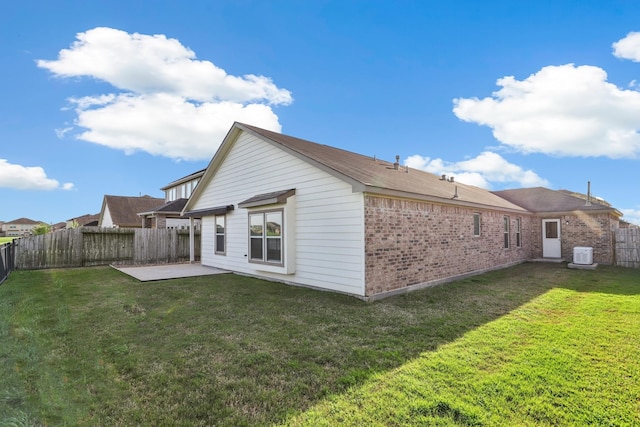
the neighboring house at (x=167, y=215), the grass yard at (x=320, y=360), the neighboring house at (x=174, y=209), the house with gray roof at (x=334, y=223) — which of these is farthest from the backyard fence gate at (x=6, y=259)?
the neighboring house at (x=167, y=215)

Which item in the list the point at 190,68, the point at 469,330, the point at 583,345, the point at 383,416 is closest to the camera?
the point at 383,416

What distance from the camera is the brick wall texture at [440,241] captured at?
7.43 m

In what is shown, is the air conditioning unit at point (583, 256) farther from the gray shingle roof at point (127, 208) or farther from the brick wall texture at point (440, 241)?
the gray shingle roof at point (127, 208)

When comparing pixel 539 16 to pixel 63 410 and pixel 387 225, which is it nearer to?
pixel 387 225

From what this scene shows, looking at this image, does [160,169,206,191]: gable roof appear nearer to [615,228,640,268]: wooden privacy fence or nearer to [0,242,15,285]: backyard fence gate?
[0,242,15,285]: backyard fence gate

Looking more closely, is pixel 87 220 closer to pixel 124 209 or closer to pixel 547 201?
pixel 124 209

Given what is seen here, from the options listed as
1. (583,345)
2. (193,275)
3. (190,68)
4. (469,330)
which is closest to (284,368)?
(469,330)

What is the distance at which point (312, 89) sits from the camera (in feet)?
45.7

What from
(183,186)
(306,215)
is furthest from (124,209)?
(306,215)

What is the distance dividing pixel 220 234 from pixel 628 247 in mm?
18121

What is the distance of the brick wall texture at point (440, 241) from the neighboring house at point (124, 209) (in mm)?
29454

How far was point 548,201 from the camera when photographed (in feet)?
55.9

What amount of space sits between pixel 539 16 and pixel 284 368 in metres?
12.6

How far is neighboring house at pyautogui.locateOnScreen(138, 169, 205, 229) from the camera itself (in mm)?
22547
